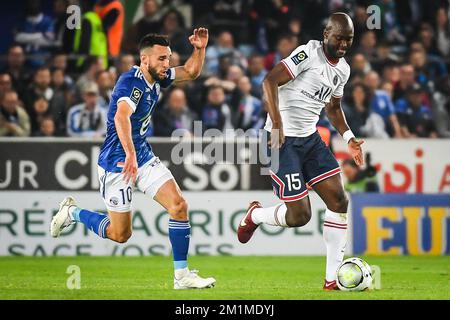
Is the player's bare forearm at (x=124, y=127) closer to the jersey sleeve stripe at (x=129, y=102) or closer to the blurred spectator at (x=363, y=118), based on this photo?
the jersey sleeve stripe at (x=129, y=102)

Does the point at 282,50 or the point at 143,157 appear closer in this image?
the point at 143,157

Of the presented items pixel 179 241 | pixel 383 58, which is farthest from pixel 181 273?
pixel 383 58

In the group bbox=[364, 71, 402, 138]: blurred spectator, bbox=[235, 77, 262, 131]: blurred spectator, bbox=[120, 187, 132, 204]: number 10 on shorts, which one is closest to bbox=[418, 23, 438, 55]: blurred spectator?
bbox=[364, 71, 402, 138]: blurred spectator

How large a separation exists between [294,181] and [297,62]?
3.51 feet

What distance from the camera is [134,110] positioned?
375 inches

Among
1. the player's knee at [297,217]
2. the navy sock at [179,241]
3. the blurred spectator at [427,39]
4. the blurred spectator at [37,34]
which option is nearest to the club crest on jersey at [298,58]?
the player's knee at [297,217]

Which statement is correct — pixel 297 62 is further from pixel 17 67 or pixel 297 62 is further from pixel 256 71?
pixel 17 67

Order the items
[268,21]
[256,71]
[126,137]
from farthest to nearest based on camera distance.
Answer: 1. [268,21]
2. [256,71]
3. [126,137]

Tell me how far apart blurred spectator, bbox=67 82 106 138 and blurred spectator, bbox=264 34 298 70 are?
3139 millimetres

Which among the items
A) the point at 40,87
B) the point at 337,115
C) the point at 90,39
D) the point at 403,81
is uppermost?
the point at 90,39

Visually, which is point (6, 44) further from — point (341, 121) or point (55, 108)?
point (341, 121)

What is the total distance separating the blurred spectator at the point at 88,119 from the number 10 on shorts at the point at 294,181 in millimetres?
5857

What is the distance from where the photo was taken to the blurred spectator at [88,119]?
1546cm

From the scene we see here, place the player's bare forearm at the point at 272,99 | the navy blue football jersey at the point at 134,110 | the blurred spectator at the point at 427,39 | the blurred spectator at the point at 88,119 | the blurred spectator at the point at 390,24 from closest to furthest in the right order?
the navy blue football jersey at the point at 134,110, the player's bare forearm at the point at 272,99, the blurred spectator at the point at 88,119, the blurred spectator at the point at 427,39, the blurred spectator at the point at 390,24
